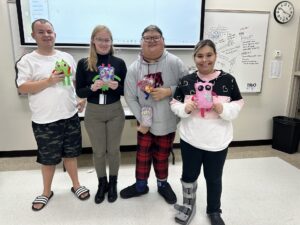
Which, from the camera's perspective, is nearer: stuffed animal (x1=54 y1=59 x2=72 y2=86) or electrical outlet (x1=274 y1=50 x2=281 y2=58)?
stuffed animal (x1=54 y1=59 x2=72 y2=86)

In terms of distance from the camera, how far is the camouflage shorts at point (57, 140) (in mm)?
1827

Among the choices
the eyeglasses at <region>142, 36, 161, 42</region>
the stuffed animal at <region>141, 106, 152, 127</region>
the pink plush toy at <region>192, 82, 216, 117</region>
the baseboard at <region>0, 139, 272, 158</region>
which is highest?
→ the eyeglasses at <region>142, 36, 161, 42</region>

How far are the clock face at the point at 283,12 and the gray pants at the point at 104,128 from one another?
7.90ft

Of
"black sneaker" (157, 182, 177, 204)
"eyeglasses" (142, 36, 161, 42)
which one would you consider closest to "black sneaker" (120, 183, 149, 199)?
"black sneaker" (157, 182, 177, 204)

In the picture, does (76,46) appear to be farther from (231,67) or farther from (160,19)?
(231,67)

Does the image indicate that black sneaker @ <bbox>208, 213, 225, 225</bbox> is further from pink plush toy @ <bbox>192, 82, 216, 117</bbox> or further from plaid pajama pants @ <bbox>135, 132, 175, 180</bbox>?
pink plush toy @ <bbox>192, 82, 216, 117</bbox>

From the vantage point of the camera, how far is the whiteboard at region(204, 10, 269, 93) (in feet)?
9.77

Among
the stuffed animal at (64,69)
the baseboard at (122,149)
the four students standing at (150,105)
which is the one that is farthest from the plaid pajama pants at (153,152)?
the baseboard at (122,149)

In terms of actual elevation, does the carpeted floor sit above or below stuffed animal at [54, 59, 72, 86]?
below

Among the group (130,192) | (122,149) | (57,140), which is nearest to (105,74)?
(57,140)

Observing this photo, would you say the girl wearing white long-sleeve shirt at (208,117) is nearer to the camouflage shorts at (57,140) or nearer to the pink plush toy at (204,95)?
the pink plush toy at (204,95)

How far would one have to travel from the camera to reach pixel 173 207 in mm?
1989

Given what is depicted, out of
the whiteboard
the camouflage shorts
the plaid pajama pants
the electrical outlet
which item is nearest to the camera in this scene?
the camouflage shorts

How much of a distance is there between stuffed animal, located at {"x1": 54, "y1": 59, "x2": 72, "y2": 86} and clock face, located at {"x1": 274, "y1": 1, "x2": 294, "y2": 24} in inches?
104
